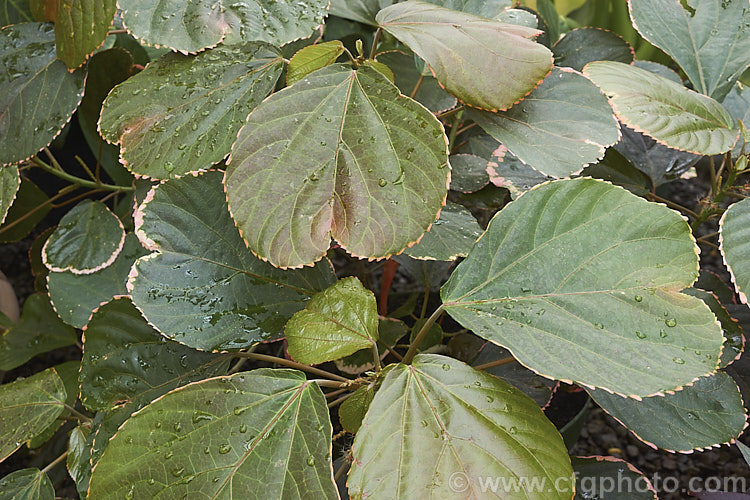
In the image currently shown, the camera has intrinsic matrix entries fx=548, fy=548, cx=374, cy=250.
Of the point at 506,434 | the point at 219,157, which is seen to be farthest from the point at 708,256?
the point at 219,157

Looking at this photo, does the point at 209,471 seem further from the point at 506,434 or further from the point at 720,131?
the point at 720,131

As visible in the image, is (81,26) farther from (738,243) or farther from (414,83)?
(738,243)

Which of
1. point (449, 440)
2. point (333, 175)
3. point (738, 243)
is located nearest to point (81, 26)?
point (333, 175)

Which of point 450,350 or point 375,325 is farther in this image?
point 450,350

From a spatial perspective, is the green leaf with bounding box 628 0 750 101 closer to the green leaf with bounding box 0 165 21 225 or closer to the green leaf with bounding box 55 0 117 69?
the green leaf with bounding box 55 0 117 69

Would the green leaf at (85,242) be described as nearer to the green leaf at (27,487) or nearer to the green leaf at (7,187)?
the green leaf at (7,187)

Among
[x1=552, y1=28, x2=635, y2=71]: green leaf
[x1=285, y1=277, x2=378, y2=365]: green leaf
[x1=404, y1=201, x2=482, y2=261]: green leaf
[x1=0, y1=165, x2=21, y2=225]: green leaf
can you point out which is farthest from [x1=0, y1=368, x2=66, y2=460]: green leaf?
[x1=552, y1=28, x2=635, y2=71]: green leaf
